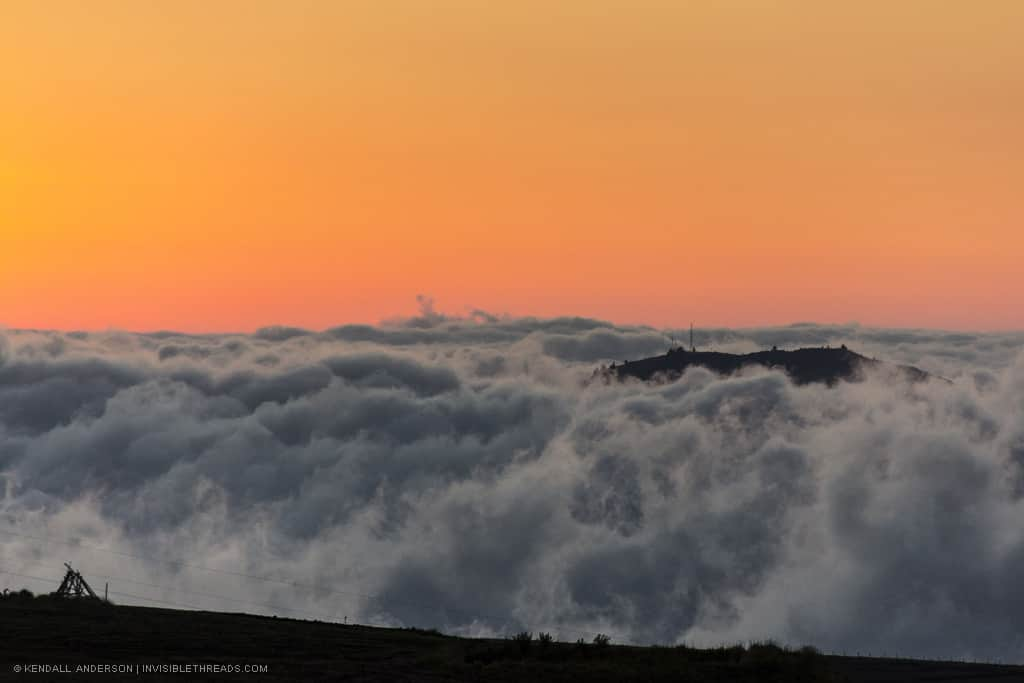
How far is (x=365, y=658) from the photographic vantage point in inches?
3273

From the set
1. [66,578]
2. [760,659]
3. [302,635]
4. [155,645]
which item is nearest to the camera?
[760,659]

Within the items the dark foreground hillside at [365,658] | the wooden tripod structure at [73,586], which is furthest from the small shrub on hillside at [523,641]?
the wooden tripod structure at [73,586]

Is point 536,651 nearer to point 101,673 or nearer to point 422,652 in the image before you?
point 422,652

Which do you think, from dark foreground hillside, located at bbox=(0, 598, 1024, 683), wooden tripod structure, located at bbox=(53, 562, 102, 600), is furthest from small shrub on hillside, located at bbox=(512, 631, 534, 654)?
wooden tripod structure, located at bbox=(53, 562, 102, 600)

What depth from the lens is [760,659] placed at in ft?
261

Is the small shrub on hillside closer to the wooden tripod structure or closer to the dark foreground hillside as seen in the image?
the dark foreground hillside

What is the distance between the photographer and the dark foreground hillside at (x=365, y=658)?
76.4 meters

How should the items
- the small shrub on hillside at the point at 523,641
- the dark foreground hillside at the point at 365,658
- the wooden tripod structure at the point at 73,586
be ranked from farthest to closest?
the wooden tripod structure at the point at 73,586 < the small shrub on hillside at the point at 523,641 < the dark foreground hillside at the point at 365,658

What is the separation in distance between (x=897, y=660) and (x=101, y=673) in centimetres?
4770

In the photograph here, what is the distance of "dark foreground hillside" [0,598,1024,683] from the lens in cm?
7638

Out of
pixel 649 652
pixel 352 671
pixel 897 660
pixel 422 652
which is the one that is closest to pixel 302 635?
pixel 422 652

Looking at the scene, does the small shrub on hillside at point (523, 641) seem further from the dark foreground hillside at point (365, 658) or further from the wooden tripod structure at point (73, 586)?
the wooden tripod structure at point (73, 586)

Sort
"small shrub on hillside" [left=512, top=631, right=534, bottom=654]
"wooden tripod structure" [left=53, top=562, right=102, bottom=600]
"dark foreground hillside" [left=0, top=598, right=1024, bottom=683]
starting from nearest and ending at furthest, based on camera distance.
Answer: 1. "dark foreground hillside" [left=0, top=598, right=1024, bottom=683]
2. "small shrub on hillside" [left=512, top=631, right=534, bottom=654]
3. "wooden tripod structure" [left=53, top=562, right=102, bottom=600]

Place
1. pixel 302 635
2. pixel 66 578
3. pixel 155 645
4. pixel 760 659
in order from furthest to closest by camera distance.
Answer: pixel 66 578, pixel 302 635, pixel 155 645, pixel 760 659
